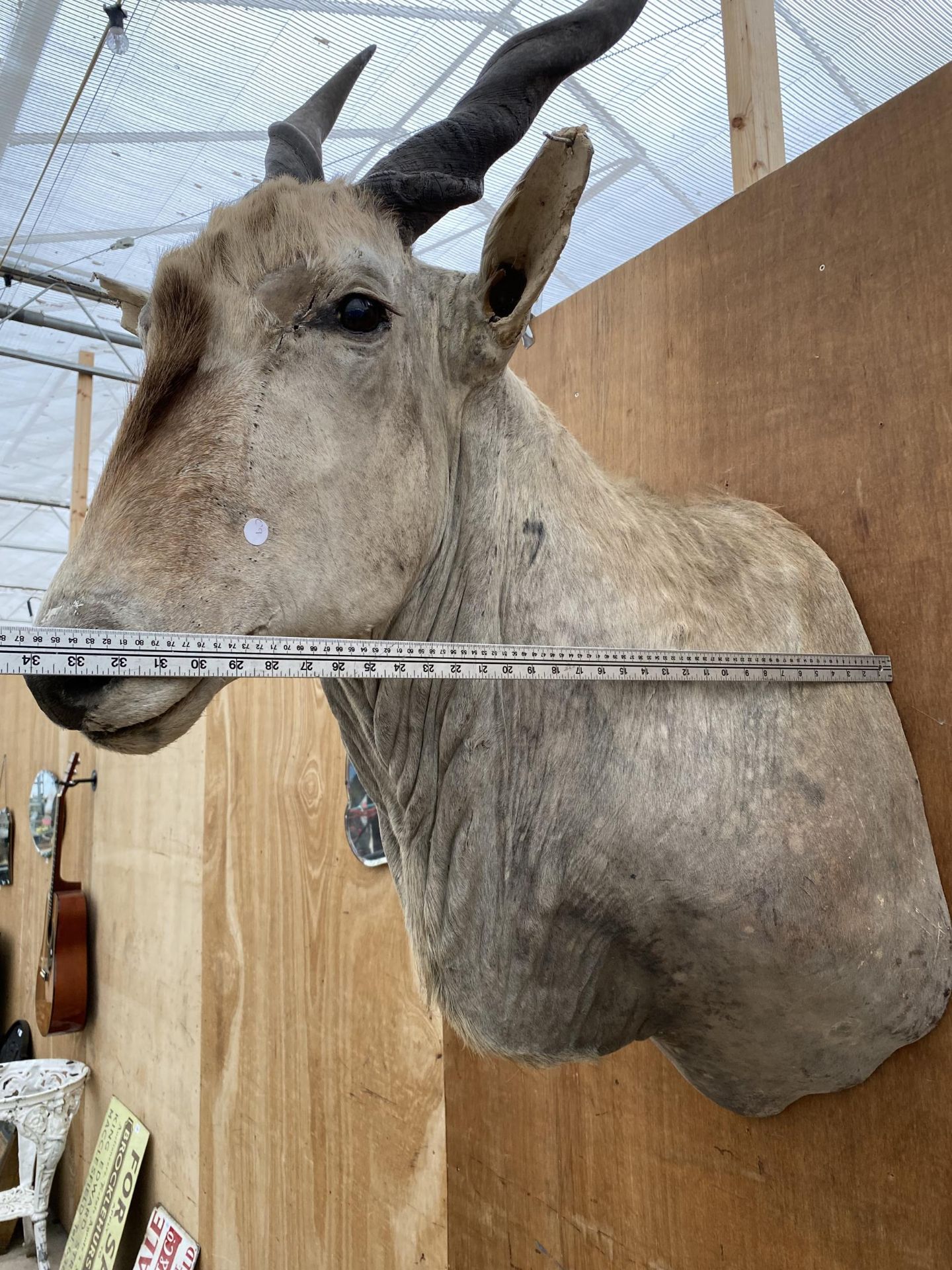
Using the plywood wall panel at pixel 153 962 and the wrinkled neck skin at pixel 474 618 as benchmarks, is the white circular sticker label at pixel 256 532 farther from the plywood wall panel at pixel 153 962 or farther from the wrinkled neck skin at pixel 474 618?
the plywood wall panel at pixel 153 962

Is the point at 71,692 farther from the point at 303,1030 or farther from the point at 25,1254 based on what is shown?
the point at 25,1254

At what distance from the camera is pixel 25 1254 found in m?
4.34

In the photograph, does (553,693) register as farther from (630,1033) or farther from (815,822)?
(630,1033)

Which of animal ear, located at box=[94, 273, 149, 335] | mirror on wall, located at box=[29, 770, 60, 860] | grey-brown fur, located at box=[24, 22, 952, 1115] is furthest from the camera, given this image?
mirror on wall, located at box=[29, 770, 60, 860]

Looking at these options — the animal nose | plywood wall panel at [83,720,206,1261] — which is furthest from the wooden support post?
plywood wall panel at [83,720,206,1261]

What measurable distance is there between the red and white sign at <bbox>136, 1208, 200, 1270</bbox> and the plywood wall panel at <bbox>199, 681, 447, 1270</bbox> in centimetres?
13

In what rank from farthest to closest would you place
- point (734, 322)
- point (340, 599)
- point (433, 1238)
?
1. point (433, 1238)
2. point (734, 322)
3. point (340, 599)

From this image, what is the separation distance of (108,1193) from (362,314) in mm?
4243

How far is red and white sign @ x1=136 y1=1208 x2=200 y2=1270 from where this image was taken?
3059 mm

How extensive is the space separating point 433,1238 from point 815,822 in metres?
1.62

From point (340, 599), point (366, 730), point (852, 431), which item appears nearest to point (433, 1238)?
point (366, 730)

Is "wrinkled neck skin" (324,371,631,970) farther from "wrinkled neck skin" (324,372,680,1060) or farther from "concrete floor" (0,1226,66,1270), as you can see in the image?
"concrete floor" (0,1226,66,1270)

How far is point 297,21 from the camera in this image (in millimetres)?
3566

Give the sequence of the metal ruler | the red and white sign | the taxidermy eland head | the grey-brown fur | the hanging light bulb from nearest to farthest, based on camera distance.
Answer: the metal ruler → the taxidermy eland head → the grey-brown fur → the red and white sign → the hanging light bulb
